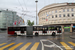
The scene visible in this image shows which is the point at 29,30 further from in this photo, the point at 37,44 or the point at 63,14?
the point at 63,14

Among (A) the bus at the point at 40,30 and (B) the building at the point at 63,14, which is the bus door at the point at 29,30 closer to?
(A) the bus at the point at 40,30

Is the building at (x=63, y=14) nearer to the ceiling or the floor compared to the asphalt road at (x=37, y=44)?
nearer to the ceiling

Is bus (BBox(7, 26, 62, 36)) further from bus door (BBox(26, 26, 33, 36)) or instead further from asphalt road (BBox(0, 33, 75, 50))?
asphalt road (BBox(0, 33, 75, 50))

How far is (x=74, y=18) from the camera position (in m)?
48.8

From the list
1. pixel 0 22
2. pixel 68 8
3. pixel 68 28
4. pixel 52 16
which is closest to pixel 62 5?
pixel 68 8

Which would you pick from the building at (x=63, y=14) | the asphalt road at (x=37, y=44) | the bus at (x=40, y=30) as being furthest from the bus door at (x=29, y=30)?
the building at (x=63, y=14)

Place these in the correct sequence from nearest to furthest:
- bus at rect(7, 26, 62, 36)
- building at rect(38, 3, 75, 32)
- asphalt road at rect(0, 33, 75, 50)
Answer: asphalt road at rect(0, 33, 75, 50) < bus at rect(7, 26, 62, 36) < building at rect(38, 3, 75, 32)

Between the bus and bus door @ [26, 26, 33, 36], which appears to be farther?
bus door @ [26, 26, 33, 36]

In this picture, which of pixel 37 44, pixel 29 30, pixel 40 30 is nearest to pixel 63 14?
pixel 40 30

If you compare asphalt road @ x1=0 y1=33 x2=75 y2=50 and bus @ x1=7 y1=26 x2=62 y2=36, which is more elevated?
bus @ x1=7 y1=26 x2=62 y2=36

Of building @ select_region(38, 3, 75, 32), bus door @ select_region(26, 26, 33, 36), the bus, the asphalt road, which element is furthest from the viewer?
building @ select_region(38, 3, 75, 32)

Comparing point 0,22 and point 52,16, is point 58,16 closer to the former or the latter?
point 52,16

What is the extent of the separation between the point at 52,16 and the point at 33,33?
30851 millimetres

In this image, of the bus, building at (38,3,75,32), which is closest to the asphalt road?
the bus
